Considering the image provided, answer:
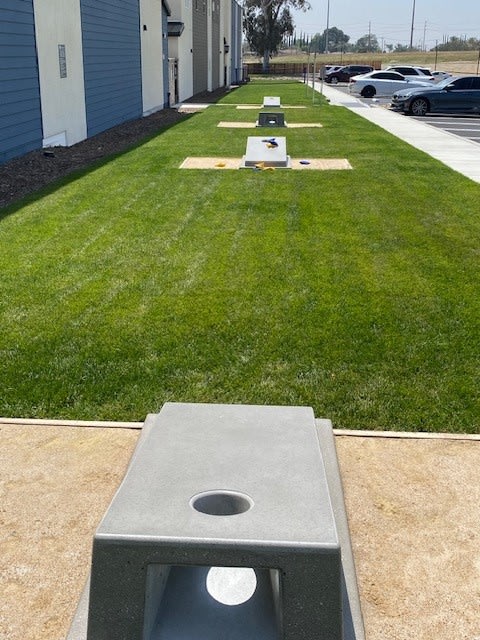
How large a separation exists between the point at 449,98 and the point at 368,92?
576 inches

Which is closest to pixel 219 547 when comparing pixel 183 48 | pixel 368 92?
pixel 183 48

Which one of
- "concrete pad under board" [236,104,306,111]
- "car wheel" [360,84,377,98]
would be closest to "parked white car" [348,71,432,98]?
"car wheel" [360,84,377,98]

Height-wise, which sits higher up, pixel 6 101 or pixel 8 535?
pixel 6 101

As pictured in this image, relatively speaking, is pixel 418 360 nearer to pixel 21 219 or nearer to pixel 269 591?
pixel 269 591

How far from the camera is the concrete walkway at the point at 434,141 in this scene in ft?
54.5

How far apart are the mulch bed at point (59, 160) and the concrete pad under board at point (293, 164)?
2.31 m

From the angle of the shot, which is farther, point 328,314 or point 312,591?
point 328,314

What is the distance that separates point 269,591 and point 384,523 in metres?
0.89

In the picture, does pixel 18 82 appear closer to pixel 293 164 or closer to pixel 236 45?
pixel 293 164

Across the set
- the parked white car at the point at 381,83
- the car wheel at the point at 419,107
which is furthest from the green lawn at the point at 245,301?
the parked white car at the point at 381,83

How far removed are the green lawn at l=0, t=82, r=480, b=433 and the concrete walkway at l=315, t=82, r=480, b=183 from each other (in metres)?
3.49

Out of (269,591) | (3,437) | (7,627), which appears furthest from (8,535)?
(269,591)

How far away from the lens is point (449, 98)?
2955 centimetres

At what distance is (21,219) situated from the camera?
1067 cm
